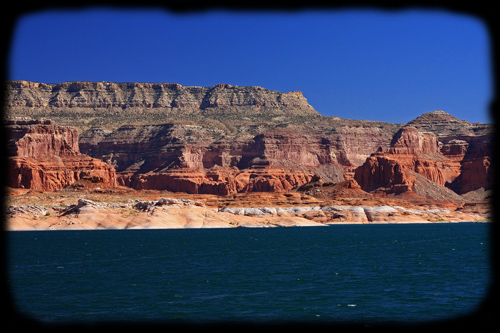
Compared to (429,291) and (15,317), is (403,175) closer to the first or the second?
(429,291)

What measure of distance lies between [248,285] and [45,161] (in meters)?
153

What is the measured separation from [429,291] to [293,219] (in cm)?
9313

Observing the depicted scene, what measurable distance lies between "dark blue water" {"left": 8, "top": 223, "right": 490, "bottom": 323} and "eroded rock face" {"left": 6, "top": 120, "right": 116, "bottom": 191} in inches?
4243

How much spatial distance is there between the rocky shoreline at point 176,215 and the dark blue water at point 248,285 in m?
45.1

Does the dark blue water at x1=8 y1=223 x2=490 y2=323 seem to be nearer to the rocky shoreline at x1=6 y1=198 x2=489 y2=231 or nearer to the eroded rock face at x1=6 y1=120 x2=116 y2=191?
the rocky shoreline at x1=6 y1=198 x2=489 y2=231

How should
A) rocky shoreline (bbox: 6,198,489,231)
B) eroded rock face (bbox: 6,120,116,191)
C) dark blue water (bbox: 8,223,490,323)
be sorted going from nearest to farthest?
1. dark blue water (bbox: 8,223,490,323)
2. rocky shoreline (bbox: 6,198,489,231)
3. eroded rock face (bbox: 6,120,116,191)

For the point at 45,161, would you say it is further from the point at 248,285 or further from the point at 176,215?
the point at 248,285

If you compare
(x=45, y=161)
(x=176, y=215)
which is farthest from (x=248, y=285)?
(x=45, y=161)

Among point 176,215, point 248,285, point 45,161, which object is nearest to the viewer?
point 248,285

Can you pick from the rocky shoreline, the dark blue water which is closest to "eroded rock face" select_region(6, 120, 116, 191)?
the rocky shoreline

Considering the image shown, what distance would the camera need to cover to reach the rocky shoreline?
10375cm

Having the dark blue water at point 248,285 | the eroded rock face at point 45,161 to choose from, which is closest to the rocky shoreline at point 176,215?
the dark blue water at point 248,285

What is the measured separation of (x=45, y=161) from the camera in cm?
17612

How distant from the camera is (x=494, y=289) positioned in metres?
6.46
